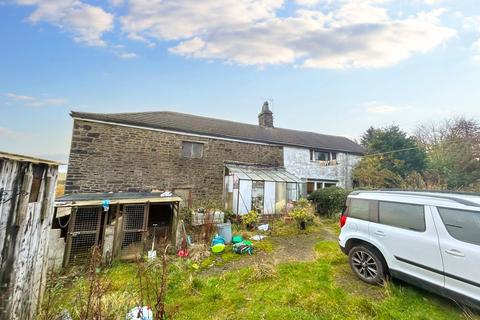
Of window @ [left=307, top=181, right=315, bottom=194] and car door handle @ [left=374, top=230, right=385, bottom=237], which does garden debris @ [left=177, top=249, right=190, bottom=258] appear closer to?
car door handle @ [left=374, top=230, right=385, bottom=237]

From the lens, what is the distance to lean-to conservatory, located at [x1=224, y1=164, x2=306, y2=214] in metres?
11.5

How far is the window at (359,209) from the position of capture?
4.55 metres

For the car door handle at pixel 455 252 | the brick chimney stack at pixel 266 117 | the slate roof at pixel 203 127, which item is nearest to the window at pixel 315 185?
the slate roof at pixel 203 127

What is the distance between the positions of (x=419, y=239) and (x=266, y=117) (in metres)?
16.2

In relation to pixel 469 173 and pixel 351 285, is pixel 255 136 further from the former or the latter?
pixel 469 173

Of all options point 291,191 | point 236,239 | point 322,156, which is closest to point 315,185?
point 322,156

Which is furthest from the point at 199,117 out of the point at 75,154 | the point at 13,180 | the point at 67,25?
the point at 13,180

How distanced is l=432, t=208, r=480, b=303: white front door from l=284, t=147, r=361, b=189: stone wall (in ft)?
39.5

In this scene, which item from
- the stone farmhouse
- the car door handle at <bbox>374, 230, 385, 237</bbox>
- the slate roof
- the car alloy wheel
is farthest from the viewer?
the slate roof

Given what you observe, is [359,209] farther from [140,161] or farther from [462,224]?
[140,161]

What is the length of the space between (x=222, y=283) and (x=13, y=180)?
14.7 ft

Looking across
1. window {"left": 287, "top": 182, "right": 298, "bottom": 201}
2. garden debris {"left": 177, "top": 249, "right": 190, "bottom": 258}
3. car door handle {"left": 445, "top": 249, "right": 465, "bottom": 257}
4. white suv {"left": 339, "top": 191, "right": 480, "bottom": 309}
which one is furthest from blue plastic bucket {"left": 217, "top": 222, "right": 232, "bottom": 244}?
window {"left": 287, "top": 182, "right": 298, "bottom": 201}

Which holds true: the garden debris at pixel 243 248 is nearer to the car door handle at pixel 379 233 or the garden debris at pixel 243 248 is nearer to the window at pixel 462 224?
the car door handle at pixel 379 233

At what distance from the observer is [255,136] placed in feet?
50.1
